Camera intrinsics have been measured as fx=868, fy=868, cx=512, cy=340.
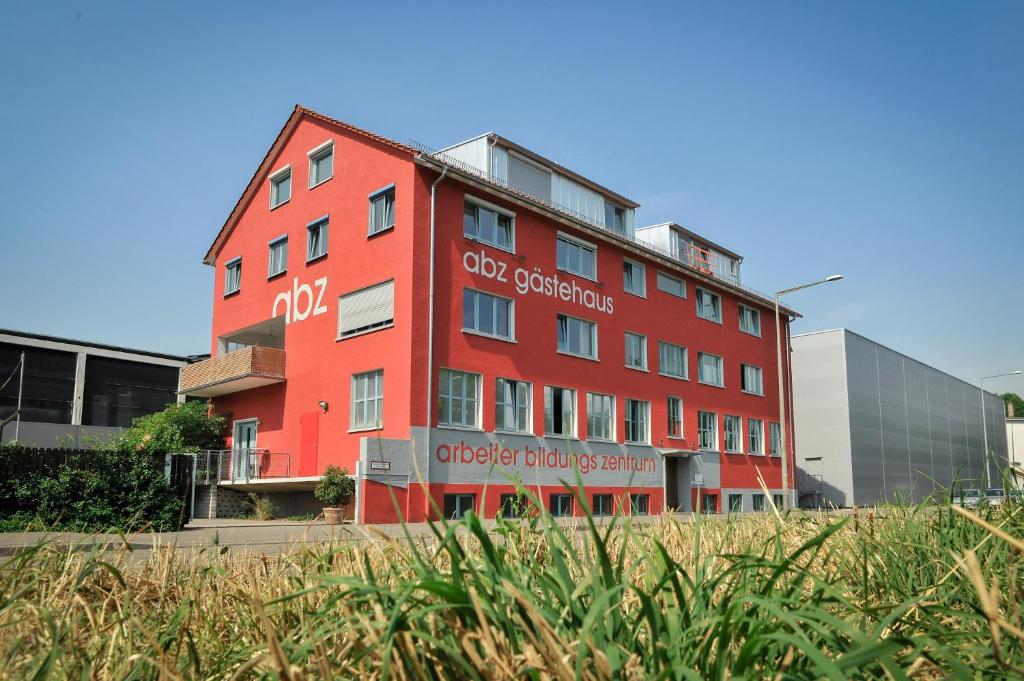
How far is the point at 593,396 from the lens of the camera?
97.2 feet

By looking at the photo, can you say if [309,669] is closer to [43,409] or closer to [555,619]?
[555,619]

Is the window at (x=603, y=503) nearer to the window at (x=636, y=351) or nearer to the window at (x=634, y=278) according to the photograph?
the window at (x=636, y=351)

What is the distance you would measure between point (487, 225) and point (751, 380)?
1766 centimetres

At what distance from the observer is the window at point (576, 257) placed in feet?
96.6

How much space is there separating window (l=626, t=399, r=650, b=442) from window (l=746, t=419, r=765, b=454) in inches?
318

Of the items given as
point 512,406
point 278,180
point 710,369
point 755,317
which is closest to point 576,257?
point 512,406

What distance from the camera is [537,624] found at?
177 cm

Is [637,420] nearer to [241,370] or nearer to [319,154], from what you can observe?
[241,370]

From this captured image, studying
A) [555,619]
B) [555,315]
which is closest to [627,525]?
[555,619]

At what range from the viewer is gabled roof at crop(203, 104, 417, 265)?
26.2m

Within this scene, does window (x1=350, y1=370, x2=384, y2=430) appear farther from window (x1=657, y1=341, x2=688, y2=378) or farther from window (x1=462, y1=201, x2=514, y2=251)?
window (x1=657, y1=341, x2=688, y2=378)

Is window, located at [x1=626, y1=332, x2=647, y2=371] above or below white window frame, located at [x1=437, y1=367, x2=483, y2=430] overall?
above

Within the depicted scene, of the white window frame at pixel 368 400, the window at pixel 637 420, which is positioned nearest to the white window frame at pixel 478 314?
the white window frame at pixel 368 400

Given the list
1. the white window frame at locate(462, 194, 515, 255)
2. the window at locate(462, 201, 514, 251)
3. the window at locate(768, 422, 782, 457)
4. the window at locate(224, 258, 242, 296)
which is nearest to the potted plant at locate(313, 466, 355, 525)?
the white window frame at locate(462, 194, 515, 255)
